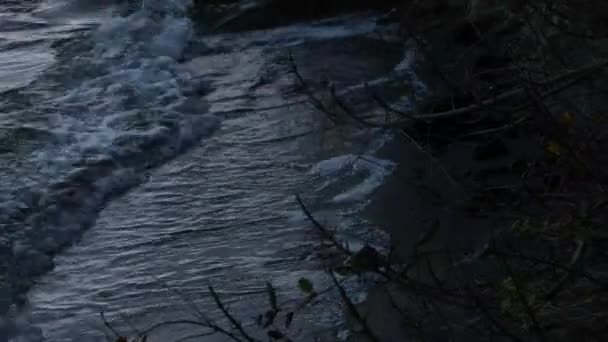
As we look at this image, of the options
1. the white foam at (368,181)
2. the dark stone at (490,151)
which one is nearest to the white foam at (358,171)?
the white foam at (368,181)

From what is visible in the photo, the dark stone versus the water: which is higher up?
the dark stone

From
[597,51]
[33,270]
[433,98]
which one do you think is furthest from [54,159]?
[597,51]

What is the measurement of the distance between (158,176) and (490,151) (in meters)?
2.16

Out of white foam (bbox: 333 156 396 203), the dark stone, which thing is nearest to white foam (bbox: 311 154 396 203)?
white foam (bbox: 333 156 396 203)

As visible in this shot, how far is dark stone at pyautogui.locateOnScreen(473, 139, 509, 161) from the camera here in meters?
6.53

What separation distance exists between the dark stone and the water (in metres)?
0.54

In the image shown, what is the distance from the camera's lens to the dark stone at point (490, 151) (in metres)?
6.53

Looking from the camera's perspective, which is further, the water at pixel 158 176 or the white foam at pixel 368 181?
the white foam at pixel 368 181

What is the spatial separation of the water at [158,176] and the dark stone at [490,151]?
21.3 inches

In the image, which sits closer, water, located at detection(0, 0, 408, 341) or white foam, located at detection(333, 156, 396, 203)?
water, located at detection(0, 0, 408, 341)

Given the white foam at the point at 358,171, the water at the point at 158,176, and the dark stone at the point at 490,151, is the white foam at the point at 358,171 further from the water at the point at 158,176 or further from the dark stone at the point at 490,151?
the dark stone at the point at 490,151

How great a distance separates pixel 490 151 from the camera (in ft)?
21.5

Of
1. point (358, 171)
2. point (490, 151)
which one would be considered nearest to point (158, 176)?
point (358, 171)

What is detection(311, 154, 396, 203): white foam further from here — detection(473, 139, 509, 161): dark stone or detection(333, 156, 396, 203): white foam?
detection(473, 139, 509, 161): dark stone
